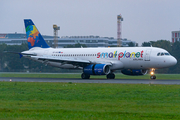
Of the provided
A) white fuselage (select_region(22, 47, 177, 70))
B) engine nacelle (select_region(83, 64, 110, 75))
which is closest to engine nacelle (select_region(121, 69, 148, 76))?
white fuselage (select_region(22, 47, 177, 70))

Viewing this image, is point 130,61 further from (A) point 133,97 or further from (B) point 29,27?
(A) point 133,97

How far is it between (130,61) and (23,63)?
69370mm

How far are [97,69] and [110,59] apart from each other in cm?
296

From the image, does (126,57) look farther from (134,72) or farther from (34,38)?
(34,38)

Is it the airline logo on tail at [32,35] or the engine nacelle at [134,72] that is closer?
the engine nacelle at [134,72]

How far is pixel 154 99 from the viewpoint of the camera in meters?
19.0

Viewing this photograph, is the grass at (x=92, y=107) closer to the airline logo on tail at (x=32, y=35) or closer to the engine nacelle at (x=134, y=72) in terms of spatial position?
the engine nacelle at (x=134, y=72)

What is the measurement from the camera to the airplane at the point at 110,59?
39.9 meters

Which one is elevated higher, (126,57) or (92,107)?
(126,57)

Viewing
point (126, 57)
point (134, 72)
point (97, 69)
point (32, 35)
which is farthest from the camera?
point (32, 35)

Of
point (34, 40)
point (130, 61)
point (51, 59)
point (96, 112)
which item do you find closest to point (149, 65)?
point (130, 61)

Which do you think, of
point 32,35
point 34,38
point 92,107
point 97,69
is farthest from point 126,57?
point 92,107

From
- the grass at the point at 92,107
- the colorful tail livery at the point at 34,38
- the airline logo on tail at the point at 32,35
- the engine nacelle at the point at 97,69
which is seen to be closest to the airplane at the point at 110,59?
the engine nacelle at the point at 97,69

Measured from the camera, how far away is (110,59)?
4250 cm
